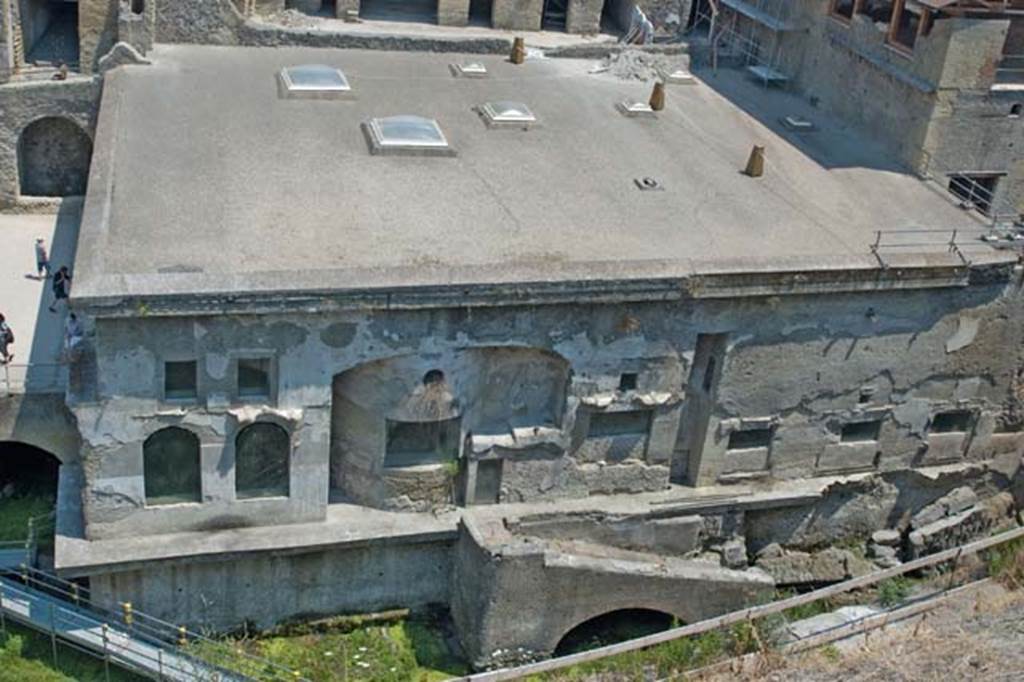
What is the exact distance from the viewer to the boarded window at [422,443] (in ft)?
73.2

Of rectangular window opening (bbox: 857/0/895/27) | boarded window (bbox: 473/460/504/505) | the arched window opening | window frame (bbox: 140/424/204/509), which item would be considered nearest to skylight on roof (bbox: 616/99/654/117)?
rectangular window opening (bbox: 857/0/895/27)

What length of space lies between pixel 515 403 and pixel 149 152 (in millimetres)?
8671

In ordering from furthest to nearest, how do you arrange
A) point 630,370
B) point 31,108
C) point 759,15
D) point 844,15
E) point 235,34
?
point 759,15 < point 844,15 < point 235,34 < point 31,108 < point 630,370

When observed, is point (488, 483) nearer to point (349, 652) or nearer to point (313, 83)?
point (349, 652)

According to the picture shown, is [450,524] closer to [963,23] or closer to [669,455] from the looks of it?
[669,455]

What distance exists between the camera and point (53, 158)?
1156 inches

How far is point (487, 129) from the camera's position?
89.8 feet

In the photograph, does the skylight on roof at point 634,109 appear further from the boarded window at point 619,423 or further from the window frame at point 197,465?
the window frame at point 197,465

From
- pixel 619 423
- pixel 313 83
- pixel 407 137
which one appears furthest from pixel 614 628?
pixel 313 83

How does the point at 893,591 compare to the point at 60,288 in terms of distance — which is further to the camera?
the point at 60,288

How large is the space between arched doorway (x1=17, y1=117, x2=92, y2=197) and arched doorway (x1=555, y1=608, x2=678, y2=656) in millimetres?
15690

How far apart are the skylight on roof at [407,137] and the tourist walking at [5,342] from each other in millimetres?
7738

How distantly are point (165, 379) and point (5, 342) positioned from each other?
3.96 m

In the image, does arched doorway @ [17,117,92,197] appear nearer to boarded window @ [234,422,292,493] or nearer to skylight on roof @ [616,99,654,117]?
boarded window @ [234,422,292,493]
